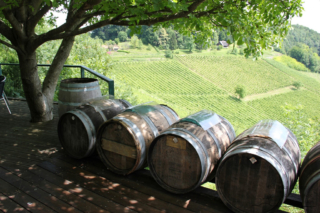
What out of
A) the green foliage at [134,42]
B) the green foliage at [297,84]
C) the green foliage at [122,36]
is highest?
the green foliage at [122,36]

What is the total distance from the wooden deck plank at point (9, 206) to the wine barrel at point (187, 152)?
1261 millimetres

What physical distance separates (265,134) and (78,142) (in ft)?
7.06

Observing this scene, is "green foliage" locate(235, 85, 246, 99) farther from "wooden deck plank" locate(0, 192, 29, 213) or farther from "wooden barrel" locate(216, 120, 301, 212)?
"wooden deck plank" locate(0, 192, 29, 213)

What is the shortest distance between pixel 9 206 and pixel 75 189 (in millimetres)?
585

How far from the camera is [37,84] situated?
4.51 meters

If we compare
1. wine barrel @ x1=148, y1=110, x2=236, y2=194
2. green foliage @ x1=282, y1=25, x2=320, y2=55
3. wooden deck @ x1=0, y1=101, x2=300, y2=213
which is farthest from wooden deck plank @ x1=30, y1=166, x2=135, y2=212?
green foliage @ x1=282, y1=25, x2=320, y2=55

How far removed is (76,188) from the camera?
2.55 m

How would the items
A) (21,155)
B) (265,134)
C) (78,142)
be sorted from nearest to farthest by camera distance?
(265,134) → (78,142) → (21,155)

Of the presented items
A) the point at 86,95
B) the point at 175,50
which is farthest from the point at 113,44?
the point at 86,95

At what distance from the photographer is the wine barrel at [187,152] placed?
7.59 ft

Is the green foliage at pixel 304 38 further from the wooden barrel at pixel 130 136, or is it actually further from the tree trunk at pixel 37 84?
the wooden barrel at pixel 130 136

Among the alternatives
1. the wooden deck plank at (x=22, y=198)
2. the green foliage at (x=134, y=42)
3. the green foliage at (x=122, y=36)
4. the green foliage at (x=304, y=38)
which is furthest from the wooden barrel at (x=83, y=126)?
the green foliage at (x=122, y=36)

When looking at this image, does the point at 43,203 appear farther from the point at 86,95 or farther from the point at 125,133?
the point at 86,95

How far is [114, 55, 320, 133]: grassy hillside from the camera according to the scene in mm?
54750
